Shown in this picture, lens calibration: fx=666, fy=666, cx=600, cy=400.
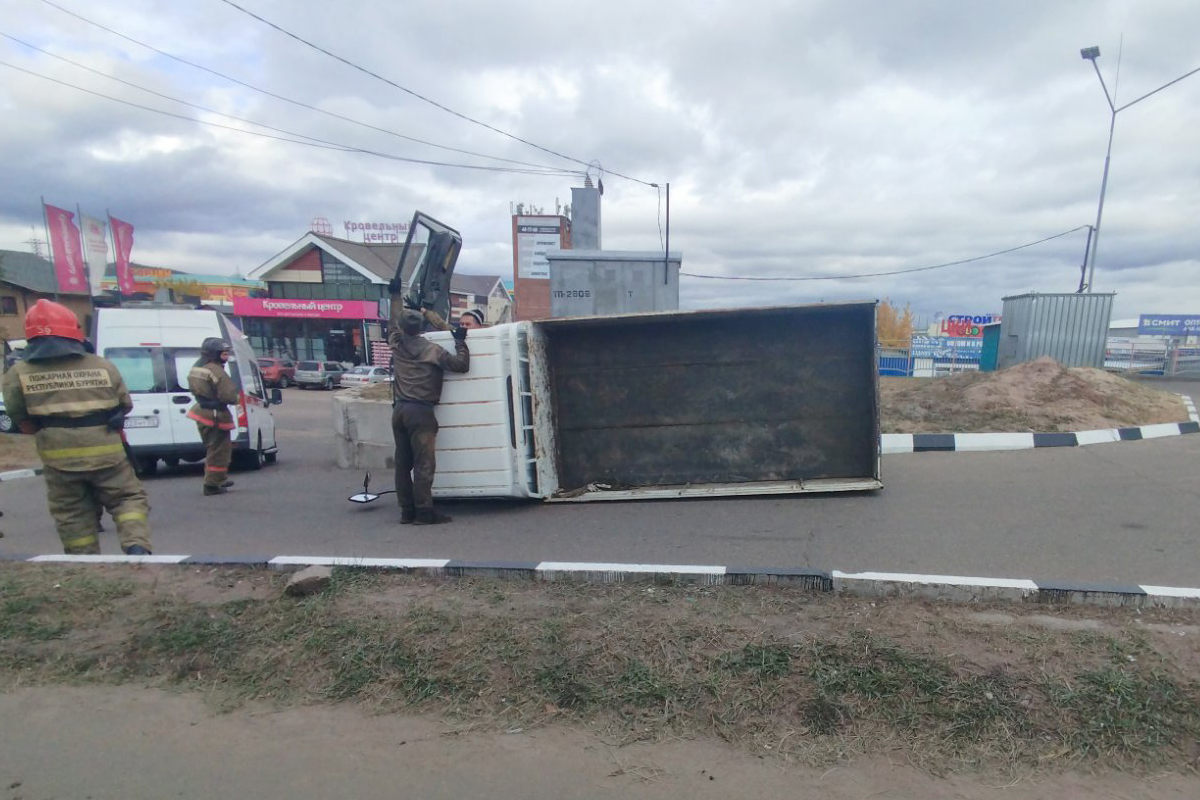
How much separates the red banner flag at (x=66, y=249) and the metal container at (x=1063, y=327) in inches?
1055

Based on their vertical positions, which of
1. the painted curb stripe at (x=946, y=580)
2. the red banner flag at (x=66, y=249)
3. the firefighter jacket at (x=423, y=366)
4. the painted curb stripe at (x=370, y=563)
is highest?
the red banner flag at (x=66, y=249)

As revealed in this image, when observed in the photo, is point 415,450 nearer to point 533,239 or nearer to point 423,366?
point 423,366

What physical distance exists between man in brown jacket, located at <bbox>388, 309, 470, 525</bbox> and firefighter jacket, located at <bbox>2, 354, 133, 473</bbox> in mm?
2065

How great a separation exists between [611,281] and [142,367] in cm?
841

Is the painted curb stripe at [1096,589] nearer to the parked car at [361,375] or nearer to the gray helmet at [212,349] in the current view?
the gray helmet at [212,349]

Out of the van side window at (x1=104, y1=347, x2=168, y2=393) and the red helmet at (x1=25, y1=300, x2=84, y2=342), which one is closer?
the red helmet at (x1=25, y1=300, x2=84, y2=342)

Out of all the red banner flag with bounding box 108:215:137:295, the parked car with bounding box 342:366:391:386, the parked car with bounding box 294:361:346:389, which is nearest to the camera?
the red banner flag with bounding box 108:215:137:295

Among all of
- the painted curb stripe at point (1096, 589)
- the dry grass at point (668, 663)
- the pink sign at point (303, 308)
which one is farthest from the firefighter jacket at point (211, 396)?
the pink sign at point (303, 308)

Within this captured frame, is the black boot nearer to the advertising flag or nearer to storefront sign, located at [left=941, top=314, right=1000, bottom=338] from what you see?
the advertising flag

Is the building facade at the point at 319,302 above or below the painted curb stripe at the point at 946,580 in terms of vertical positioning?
above

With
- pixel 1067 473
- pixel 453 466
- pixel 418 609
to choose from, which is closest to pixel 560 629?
pixel 418 609

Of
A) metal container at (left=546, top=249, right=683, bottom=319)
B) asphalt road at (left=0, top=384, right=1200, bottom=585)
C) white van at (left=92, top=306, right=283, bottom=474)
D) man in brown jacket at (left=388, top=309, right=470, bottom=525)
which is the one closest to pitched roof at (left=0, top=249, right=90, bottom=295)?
white van at (left=92, top=306, right=283, bottom=474)

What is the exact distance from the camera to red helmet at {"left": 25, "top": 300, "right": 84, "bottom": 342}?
4.40 metres

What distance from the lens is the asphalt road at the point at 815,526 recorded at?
15.7ft
